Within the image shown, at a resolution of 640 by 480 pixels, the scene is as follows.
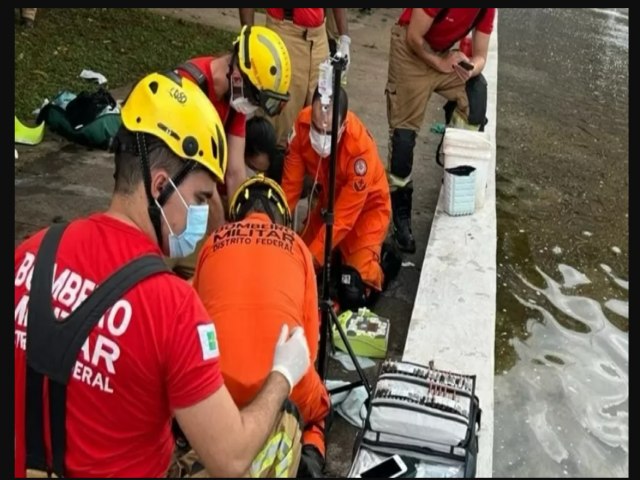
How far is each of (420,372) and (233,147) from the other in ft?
5.90

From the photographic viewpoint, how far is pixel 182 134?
6.62 ft

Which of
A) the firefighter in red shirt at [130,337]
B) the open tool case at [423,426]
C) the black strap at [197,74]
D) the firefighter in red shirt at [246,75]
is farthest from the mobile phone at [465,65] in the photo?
the firefighter in red shirt at [130,337]

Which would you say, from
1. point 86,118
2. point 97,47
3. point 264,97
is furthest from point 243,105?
point 97,47

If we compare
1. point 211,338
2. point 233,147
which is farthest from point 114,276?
point 233,147

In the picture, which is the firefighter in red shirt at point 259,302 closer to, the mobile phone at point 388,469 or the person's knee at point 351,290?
the mobile phone at point 388,469

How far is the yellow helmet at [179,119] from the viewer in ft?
6.57

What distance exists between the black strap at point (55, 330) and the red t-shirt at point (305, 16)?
152 inches

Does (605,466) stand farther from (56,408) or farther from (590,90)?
(590,90)

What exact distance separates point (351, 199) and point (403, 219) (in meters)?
0.86

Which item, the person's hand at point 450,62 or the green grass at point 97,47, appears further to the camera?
the green grass at point 97,47

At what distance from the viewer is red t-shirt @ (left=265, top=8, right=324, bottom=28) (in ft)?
17.7

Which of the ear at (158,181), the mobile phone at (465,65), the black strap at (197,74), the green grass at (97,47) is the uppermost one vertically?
the ear at (158,181)

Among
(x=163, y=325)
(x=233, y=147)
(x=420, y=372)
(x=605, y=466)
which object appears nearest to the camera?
(x=163, y=325)

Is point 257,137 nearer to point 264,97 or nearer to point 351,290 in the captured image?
point 264,97
